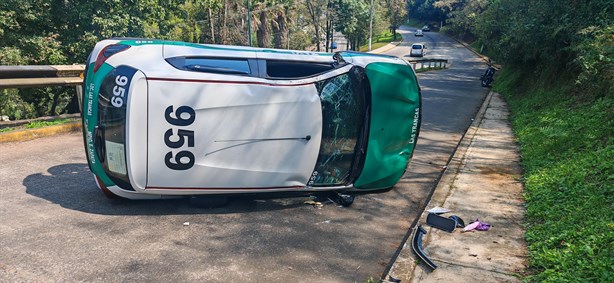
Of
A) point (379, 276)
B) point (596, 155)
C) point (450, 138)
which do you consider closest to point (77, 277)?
A: point (379, 276)

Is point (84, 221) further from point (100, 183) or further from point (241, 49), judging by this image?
point (241, 49)

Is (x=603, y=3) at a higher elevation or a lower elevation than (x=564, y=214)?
higher

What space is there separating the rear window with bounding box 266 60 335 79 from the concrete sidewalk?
2.33m

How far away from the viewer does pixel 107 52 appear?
4.79 metres

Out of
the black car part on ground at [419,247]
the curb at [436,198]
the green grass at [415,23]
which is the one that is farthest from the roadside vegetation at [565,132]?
the green grass at [415,23]

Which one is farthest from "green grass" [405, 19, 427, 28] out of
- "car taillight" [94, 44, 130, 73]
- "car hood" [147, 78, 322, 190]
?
"car taillight" [94, 44, 130, 73]

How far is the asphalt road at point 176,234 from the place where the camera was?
12.7 feet

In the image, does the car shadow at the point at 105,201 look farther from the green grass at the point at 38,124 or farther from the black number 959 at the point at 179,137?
the green grass at the point at 38,124

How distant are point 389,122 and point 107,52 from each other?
3.66m

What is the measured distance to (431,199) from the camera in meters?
6.07

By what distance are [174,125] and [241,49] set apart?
1.36 metres

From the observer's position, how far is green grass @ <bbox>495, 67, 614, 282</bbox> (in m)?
3.85

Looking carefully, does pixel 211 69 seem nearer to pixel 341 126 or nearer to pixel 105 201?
pixel 341 126

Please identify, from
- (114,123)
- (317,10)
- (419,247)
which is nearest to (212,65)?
Answer: (114,123)
